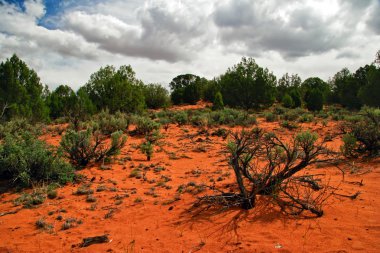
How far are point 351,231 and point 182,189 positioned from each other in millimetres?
3528

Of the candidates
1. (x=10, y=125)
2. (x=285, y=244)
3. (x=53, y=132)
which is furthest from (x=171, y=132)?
(x=285, y=244)

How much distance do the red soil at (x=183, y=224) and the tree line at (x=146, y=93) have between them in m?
12.5

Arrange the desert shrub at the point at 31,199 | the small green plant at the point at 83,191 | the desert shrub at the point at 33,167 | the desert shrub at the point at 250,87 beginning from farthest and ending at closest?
1. the desert shrub at the point at 250,87
2. the desert shrub at the point at 33,167
3. the small green plant at the point at 83,191
4. the desert shrub at the point at 31,199

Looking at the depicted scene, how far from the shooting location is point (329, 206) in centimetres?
496

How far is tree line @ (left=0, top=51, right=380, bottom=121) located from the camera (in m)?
19.6

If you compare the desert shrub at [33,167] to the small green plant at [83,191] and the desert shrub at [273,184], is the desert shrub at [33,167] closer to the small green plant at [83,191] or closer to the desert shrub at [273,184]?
the small green plant at [83,191]

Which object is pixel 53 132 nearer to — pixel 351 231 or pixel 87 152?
pixel 87 152

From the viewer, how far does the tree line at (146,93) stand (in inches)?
773

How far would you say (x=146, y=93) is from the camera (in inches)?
1521

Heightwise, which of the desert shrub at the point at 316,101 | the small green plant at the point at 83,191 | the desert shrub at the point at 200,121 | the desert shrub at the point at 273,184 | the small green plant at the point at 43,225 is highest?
the desert shrub at the point at 316,101

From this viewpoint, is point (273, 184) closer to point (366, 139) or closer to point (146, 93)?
point (366, 139)

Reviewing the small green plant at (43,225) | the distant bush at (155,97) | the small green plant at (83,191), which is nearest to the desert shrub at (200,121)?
the small green plant at (83,191)

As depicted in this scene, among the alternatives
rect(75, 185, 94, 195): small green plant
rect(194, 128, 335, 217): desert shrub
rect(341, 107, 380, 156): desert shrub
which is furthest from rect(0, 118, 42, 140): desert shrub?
rect(341, 107, 380, 156): desert shrub

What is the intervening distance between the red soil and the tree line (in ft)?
41.0
